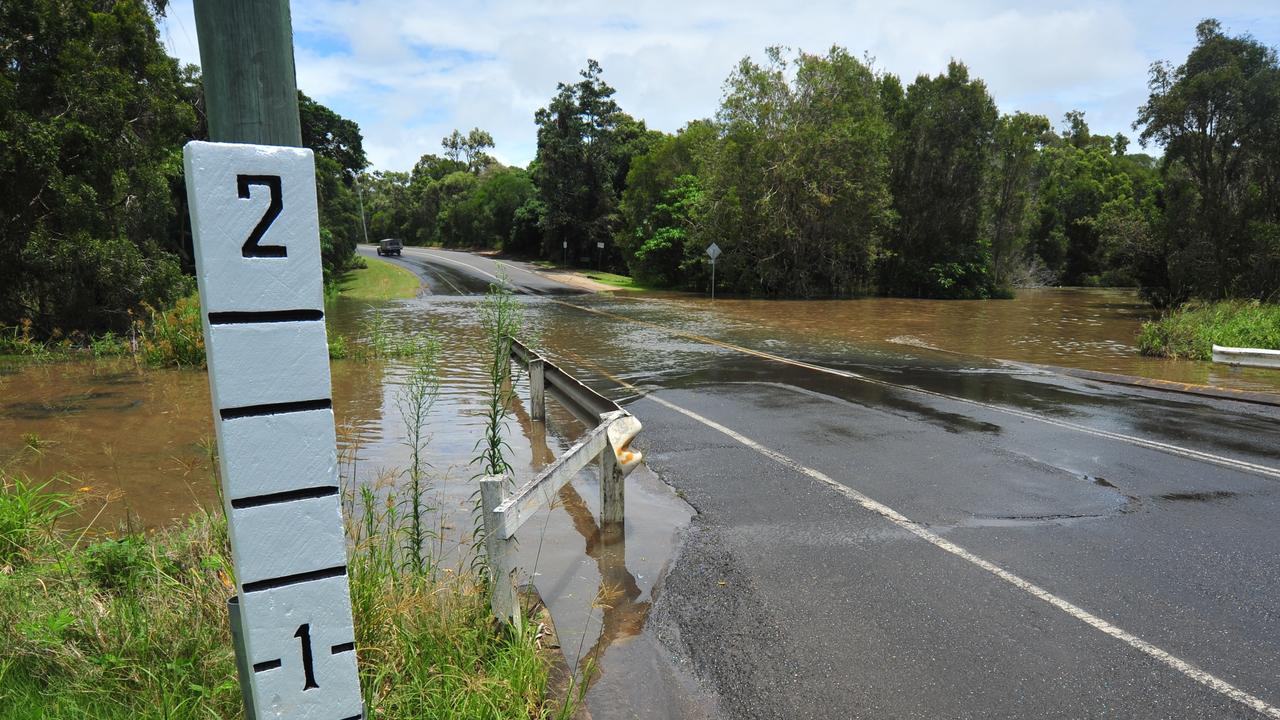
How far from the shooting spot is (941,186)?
43188mm

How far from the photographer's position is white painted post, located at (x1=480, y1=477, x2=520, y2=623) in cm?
375

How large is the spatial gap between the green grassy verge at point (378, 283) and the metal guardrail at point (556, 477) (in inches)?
1021

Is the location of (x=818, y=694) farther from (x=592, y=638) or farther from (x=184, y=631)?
(x=184, y=631)

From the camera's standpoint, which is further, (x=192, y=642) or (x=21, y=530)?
(x=21, y=530)

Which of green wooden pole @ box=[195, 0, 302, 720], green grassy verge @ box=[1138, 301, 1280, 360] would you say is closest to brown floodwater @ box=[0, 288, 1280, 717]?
green grassy verge @ box=[1138, 301, 1280, 360]

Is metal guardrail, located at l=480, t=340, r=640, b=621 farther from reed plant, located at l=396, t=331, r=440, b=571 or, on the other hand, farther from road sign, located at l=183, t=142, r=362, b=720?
road sign, located at l=183, t=142, r=362, b=720

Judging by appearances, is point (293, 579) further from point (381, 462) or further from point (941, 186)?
point (941, 186)

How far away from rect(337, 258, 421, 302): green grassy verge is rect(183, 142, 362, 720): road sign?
32501 mm

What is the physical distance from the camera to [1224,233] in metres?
27.4

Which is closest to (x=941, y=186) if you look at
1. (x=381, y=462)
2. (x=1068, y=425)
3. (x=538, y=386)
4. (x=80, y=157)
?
(x=1068, y=425)

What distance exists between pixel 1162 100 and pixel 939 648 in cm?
3146

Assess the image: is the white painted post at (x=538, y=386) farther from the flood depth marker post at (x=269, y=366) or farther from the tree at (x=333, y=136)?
the tree at (x=333, y=136)

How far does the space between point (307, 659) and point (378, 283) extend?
1650 inches

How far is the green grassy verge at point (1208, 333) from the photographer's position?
16641 millimetres
